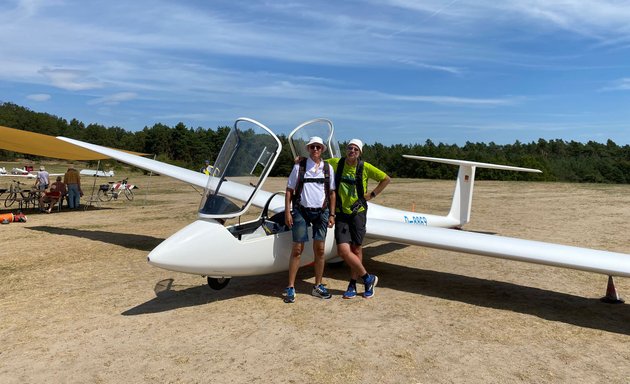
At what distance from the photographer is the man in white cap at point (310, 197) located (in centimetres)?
555

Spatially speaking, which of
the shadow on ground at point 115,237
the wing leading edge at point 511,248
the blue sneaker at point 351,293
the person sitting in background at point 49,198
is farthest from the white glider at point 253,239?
the person sitting in background at point 49,198

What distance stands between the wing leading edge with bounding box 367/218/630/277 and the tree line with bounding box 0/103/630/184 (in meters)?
30.7

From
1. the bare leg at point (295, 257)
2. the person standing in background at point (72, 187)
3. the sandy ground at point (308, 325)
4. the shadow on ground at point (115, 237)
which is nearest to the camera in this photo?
the sandy ground at point (308, 325)

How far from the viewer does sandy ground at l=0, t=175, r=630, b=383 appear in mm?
3973

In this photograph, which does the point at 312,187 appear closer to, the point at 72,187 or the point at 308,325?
the point at 308,325

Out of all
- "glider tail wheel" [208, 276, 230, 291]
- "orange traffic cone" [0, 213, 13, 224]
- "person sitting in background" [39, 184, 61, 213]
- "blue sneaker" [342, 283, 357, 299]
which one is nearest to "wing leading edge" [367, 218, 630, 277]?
"blue sneaker" [342, 283, 357, 299]

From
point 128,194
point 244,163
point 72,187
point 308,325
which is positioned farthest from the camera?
point 128,194

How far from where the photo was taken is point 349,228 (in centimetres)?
587

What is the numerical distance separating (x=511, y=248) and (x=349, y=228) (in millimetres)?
2072

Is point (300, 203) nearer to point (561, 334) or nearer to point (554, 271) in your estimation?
point (561, 334)

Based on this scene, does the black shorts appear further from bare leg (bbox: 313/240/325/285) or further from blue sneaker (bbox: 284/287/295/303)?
blue sneaker (bbox: 284/287/295/303)

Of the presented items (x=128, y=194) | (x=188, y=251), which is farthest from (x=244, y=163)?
(x=128, y=194)

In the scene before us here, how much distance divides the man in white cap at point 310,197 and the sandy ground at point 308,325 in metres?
0.94

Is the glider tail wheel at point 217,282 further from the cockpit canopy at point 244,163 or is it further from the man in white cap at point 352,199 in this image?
the man in white cap at point 352,199
